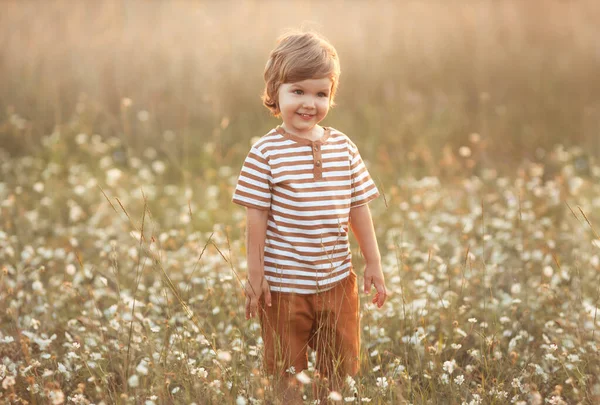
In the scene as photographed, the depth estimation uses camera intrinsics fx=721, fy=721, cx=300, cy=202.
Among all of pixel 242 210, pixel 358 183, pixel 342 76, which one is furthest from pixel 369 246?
pixel 342 76

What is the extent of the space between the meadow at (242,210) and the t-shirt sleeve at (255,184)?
0.24 metres

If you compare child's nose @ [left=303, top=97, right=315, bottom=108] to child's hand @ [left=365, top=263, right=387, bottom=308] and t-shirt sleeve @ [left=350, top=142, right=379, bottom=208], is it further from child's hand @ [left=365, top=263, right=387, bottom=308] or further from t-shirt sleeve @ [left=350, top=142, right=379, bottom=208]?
child's hand @ [left=365, top=263, right=387, bottom=308]

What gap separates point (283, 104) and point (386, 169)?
3.42 metres

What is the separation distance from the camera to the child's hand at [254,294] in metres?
2.71

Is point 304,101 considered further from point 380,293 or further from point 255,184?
point 380,293

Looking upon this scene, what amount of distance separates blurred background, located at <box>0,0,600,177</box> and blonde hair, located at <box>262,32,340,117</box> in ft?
10.1

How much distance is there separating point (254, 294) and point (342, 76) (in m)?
5.61

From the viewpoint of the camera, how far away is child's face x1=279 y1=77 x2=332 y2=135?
2670 millimetres

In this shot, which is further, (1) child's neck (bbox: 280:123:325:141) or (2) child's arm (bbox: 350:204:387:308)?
(2) child's arm (bbox: 350:204:387:308)

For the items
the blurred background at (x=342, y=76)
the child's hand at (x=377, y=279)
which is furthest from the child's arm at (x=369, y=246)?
the blurred background at (x=342, y=76)

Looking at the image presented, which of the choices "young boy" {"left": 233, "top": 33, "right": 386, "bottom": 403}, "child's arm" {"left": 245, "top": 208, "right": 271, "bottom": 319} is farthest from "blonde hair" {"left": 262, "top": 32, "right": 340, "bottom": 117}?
"child's arm" {"left": 245, "top": 208, "right": 271, "bottom": 319}

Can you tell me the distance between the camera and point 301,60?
2637mm

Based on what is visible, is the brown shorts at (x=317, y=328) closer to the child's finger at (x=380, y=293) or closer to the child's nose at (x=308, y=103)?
the child's finger at (x=380, y=293)

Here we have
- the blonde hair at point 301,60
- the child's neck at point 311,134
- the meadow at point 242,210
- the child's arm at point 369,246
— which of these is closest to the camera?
the blonde hair at point 301,60
